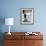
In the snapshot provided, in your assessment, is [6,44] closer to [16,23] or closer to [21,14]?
[16,23]

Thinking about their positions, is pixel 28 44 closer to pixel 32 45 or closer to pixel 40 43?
pixel 32 45

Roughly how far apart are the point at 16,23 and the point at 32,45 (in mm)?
1025

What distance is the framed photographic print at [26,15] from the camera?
446 centimetres

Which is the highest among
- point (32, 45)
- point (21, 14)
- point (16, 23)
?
point (21, 14)

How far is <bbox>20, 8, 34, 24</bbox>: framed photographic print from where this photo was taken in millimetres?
4461

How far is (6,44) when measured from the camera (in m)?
3.95

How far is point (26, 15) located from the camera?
448cm

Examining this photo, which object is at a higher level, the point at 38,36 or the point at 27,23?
the point at 27,23

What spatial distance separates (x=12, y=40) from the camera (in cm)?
395

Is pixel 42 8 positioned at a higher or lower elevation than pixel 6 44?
higher

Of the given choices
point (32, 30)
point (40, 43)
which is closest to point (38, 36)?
point (40, 43)

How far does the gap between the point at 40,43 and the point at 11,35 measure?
928 mm

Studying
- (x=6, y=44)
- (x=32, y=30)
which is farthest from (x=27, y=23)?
(x=6, y=44)

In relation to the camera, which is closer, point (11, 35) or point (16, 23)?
point (11, 35)
